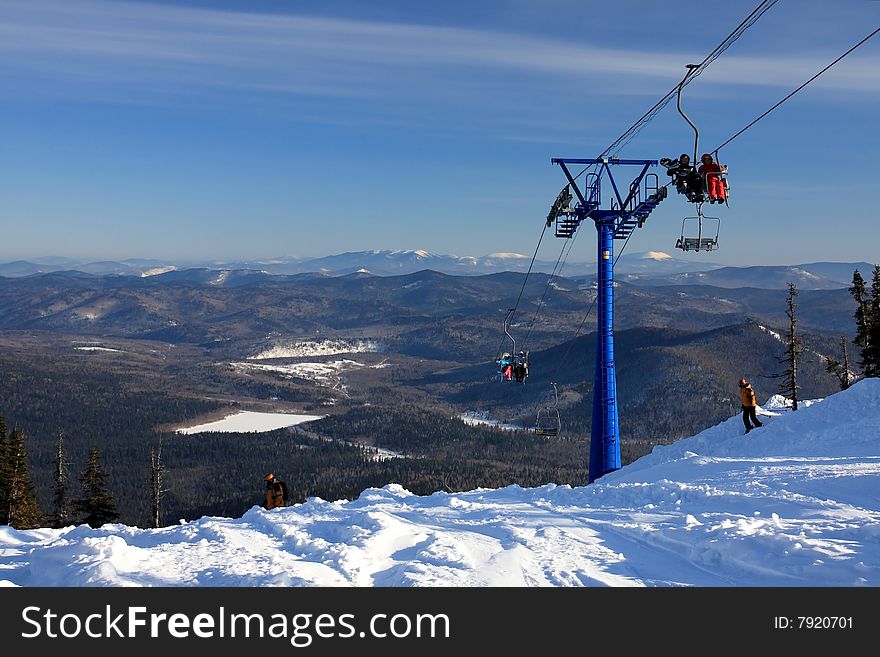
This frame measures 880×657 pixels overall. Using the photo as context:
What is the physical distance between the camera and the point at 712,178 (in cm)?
1603

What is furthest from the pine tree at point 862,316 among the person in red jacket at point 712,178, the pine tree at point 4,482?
the pine tree at point 4,482

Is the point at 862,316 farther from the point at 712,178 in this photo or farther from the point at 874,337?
the point at 712,178

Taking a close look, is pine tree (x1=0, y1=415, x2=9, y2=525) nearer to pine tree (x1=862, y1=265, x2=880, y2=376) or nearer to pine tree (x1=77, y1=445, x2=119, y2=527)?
pine tree (x1=77, y1=445, x2=119, y2=527)

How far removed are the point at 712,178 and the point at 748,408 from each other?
41.8 feet

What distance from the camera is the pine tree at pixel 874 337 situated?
45094mm

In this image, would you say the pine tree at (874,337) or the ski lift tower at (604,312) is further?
the pine tree at (874,337)

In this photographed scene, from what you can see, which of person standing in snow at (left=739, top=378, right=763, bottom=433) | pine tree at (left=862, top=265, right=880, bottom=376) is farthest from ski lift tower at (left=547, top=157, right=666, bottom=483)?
pine tree at (left=862, top=265, right=880, bottom=376)

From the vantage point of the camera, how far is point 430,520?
1639 cm

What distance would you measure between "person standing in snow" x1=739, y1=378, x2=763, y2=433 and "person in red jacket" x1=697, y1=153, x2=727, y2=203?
1099 cm

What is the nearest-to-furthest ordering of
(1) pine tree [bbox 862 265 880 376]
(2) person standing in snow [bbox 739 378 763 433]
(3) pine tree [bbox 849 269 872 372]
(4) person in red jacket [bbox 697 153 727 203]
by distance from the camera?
(4) person in red jacket [bbox 697 153 727 203]
(2) person standing in snow [bbox 739 378 763 433]
(1) pine tree [bbox 862 265 880 376]
(3) pine tree [bbox 849 269 872 372]

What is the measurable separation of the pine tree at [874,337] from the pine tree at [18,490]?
5317cm

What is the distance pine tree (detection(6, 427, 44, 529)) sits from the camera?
4112 cm

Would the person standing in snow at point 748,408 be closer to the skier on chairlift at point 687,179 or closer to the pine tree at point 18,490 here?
the skier on chairlift at point 687,179
